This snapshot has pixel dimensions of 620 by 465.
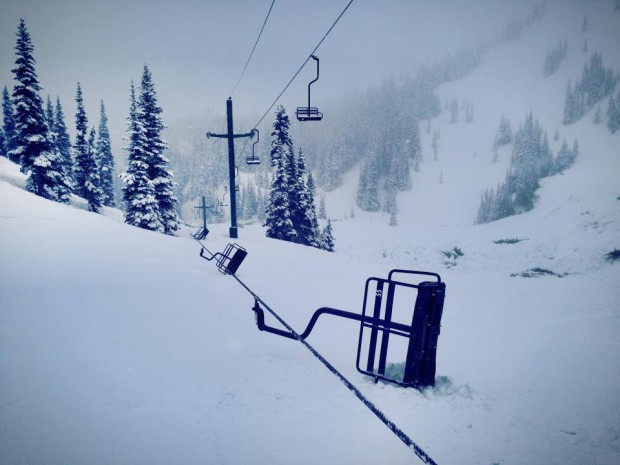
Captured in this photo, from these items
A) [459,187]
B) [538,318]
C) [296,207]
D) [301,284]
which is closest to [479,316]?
[538,318]

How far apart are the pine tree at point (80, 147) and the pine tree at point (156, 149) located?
22.0 m

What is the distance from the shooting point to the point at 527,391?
16.6 ft

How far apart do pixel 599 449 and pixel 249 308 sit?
6760mm

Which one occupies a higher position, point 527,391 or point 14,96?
point 14,96

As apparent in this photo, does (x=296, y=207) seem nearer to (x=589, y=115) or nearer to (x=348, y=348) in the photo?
(x=348, y=348)

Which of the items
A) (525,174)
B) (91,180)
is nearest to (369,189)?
(525,174)

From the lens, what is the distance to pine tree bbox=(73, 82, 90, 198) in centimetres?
4566

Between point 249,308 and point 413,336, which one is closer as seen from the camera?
point 413,336

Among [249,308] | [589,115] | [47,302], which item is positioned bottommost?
[249,308]

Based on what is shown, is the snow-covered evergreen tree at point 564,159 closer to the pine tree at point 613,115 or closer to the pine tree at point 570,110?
the pine tree at point 613,115

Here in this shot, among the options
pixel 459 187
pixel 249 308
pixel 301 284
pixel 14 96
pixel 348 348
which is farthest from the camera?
pixel 459 187

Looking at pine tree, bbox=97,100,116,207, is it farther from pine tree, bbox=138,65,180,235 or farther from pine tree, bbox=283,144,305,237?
pine tree, bbox=283,144,305,237

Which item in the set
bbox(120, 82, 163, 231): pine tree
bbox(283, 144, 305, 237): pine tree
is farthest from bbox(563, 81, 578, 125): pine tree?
bbox(120, 82, 163, 231): pine tree

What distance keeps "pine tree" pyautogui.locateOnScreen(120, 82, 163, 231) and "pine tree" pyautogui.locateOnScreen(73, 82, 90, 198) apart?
2246cm
